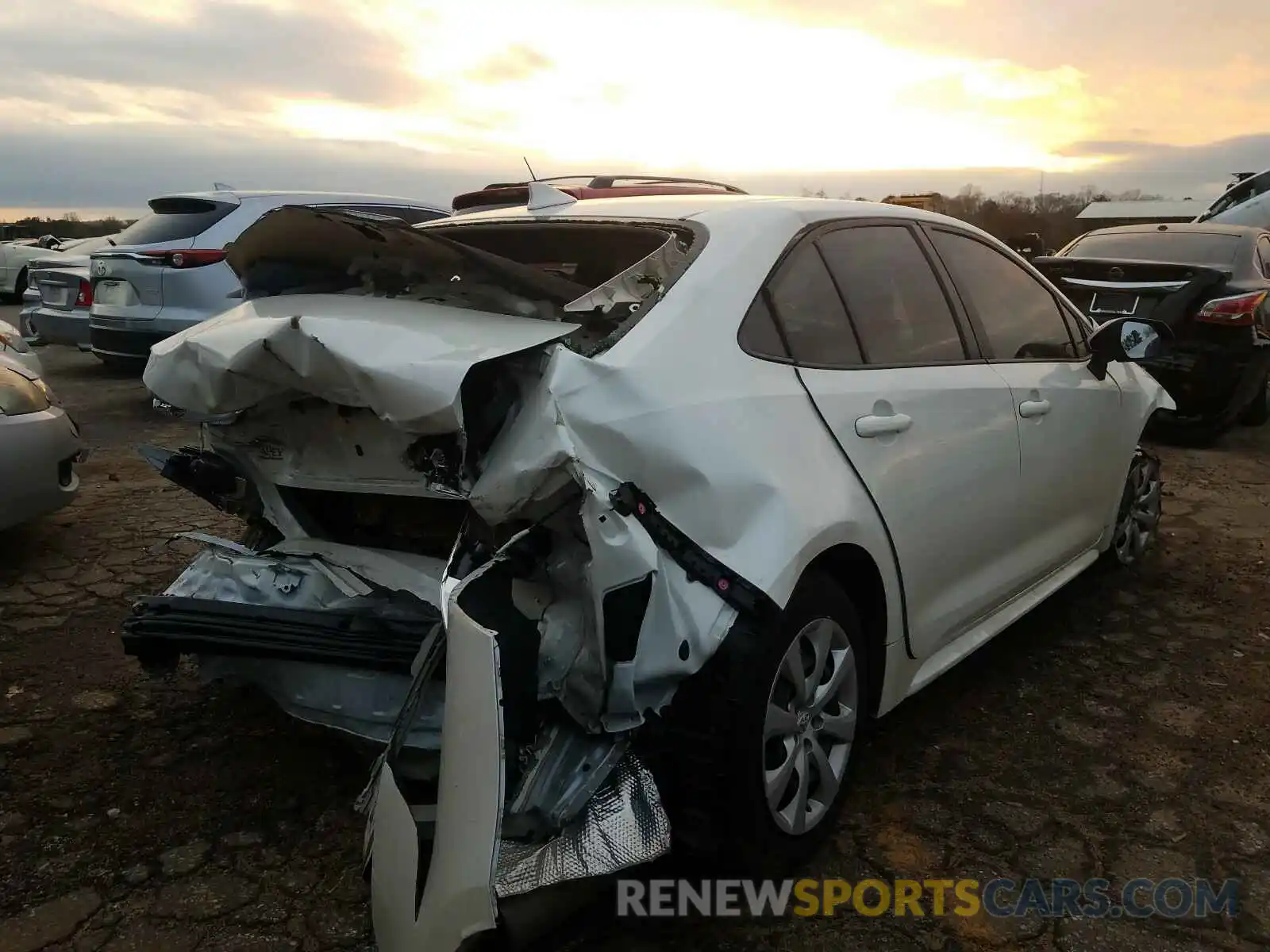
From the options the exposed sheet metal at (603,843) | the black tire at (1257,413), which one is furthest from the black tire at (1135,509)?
the black tire at (1257,413)

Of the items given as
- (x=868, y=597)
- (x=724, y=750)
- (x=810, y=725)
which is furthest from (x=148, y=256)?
(x=724, y=750)

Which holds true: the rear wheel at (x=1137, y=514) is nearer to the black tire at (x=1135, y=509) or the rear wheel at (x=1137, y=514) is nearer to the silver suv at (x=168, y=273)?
the black tire at (x=1135, y=509)

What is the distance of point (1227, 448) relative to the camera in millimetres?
7352

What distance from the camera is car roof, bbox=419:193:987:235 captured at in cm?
276

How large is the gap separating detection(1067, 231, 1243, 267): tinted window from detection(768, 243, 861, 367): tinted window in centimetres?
575

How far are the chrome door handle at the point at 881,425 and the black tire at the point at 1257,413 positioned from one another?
650cm

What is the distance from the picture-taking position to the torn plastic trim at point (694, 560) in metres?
2.01

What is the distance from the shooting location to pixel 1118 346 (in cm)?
380

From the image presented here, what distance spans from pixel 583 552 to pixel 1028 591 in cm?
210

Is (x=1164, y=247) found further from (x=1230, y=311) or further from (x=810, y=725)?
(x=810, y=725)

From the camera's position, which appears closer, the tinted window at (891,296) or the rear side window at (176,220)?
the tinted window at (891,296)

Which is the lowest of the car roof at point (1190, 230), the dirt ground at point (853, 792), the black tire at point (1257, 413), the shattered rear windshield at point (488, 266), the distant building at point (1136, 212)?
the distant building at point (1136, 212)

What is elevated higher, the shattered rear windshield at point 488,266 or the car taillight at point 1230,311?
the shattered rear windshield at point 488,266

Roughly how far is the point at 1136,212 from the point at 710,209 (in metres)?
37.8
